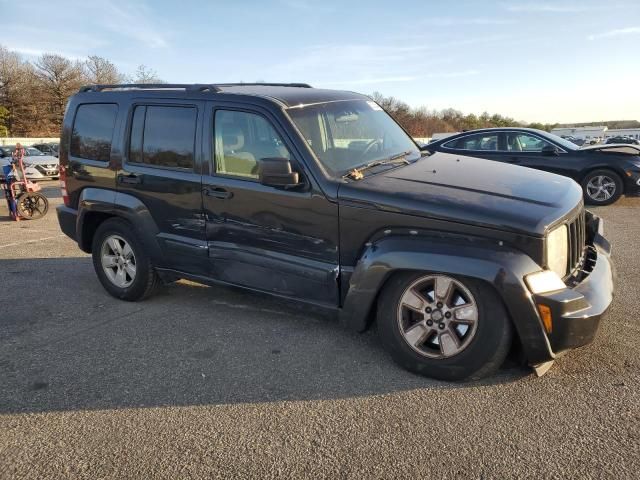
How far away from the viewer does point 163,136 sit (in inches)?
176

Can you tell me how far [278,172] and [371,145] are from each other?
1076 millimetres

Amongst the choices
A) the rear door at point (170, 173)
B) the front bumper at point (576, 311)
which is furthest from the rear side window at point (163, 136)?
the front bumper at point (576, 311)

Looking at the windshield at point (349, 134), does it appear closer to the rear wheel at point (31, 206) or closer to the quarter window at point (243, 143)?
the quarter window at point (243, 143)

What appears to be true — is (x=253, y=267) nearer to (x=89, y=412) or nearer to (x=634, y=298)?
(x=89, y=412)

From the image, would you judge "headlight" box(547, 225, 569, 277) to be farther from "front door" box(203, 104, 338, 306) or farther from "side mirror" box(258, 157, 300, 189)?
"side mirror" box(258, 157, 300, 189)

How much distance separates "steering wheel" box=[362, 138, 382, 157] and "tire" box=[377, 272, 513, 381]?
4.09 ft

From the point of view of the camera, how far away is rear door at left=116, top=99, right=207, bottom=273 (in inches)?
168

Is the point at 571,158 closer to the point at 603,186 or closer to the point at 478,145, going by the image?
the point at 603,186

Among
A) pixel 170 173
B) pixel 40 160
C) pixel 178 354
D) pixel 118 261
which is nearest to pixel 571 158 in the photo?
pixel 170 173

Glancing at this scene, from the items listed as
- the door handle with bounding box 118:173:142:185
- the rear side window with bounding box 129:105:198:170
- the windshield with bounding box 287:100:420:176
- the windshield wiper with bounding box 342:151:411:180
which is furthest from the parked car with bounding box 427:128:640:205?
the door handle with bounding box 118:173:142:185

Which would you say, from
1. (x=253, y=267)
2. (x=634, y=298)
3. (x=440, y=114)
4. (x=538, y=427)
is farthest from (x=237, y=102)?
(x=440, y=114)

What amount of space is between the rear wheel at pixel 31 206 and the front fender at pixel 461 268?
9.15 m

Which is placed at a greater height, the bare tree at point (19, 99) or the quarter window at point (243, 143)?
the bare tree at point (19, 99)

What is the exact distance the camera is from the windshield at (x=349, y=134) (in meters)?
3.85
